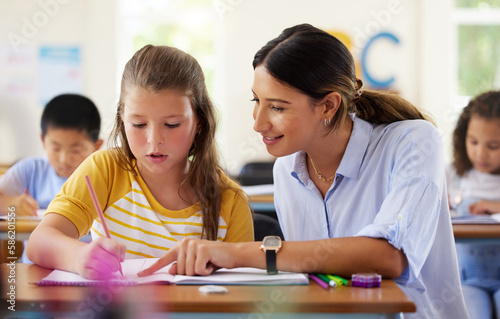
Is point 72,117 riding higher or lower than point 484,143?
higher

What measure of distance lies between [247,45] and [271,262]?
4.74 metres

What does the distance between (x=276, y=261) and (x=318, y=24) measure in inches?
191

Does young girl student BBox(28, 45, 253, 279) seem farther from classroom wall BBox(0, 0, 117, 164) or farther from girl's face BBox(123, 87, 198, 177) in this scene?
classroom wall BBox(0, 0, 117, 164)

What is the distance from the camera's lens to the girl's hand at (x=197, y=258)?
1.09 m

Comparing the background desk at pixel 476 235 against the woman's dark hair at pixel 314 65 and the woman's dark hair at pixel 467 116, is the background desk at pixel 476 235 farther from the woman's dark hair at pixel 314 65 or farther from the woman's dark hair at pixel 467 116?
the woman's dark hair at pixel 467 116

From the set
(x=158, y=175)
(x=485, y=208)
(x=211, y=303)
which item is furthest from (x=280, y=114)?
(x=485, y=208)

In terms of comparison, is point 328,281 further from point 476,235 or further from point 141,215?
point 476,235

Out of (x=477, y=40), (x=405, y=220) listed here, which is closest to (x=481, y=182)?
(x=405, y=220)

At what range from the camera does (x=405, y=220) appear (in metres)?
1.20

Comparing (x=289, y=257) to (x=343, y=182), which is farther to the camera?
(x=343, y=182)

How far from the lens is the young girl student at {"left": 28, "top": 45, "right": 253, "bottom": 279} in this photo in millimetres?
1356

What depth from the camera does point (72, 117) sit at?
8.64 ft

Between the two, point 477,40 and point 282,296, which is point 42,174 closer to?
point 282,296

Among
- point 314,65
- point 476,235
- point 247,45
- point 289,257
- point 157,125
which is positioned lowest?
point 476,235
